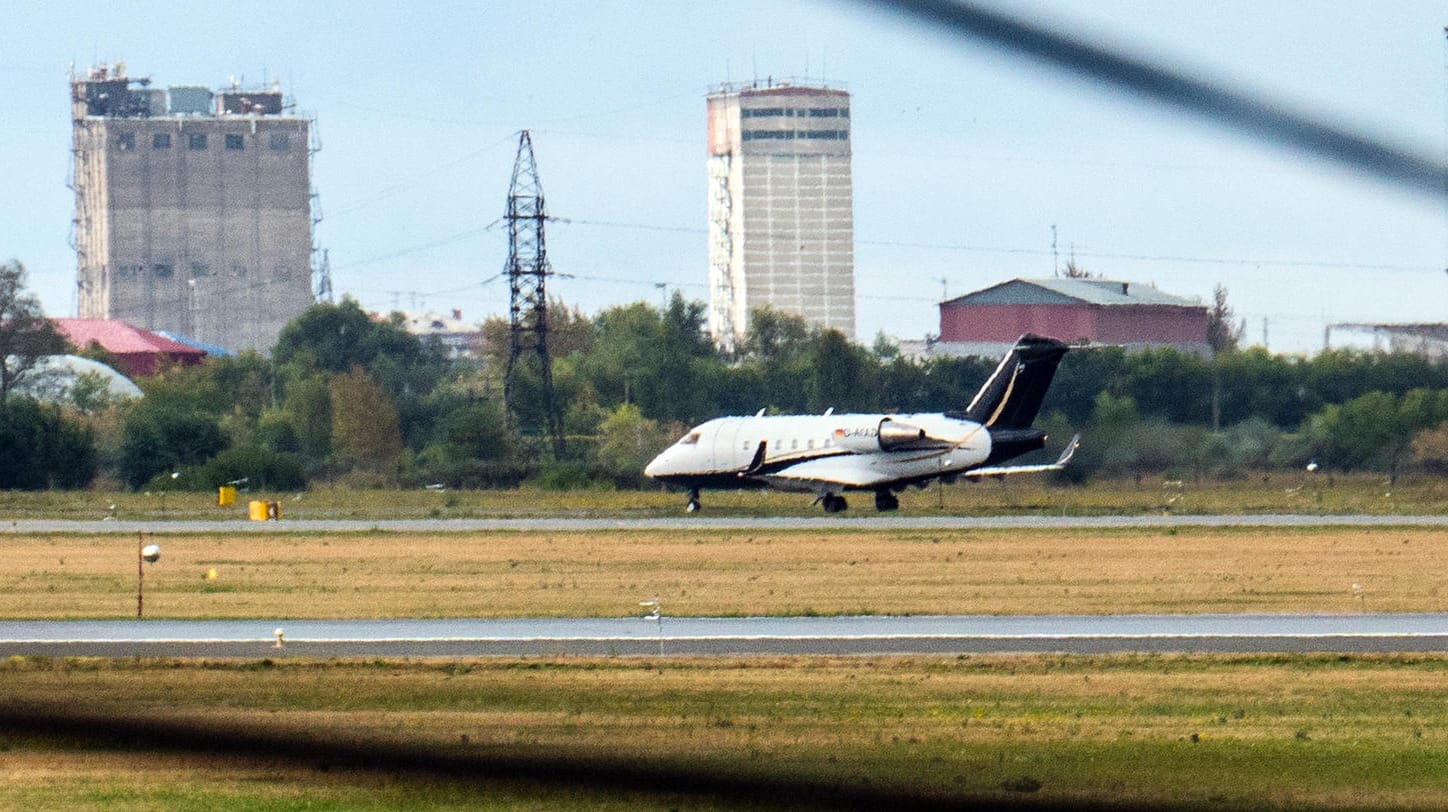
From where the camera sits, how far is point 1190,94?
1826mm

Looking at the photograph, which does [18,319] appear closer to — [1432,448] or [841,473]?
[841,473]

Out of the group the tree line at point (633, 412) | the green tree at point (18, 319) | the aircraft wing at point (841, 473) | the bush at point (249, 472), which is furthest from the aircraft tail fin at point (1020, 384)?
the green tree at point (18, 319)

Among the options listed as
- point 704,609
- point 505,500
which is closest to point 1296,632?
point 704,609

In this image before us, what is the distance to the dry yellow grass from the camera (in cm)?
3133

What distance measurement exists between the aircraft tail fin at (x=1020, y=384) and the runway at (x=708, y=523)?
164 inches

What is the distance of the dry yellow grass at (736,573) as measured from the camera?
31328 mm

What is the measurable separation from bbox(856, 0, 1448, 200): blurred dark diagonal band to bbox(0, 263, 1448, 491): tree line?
38.9 m

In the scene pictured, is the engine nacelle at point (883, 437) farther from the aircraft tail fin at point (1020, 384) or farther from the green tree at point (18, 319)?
the green tree at point (18, 319)

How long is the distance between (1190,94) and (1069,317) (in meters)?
82.4

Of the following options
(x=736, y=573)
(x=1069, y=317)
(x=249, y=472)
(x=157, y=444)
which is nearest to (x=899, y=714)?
(x=736, y=573)

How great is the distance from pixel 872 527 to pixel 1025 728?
107 feet

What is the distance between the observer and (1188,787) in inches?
591

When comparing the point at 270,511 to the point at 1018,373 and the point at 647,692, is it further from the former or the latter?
the point at 647,692

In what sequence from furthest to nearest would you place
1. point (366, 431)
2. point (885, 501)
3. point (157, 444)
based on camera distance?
point (366, 431) < point (157, 444) < point (885, 501)
